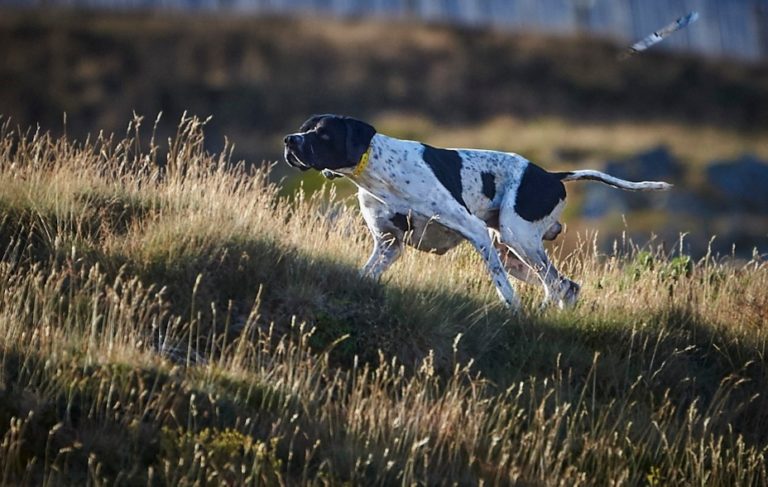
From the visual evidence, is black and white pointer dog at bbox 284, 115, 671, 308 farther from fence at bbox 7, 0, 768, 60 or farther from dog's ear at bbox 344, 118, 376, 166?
fence at bbox 7, 0, 768, 60

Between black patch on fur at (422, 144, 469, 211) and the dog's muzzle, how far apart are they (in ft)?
3.11

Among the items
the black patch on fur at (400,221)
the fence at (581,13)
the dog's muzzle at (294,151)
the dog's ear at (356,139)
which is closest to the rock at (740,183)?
the fence at (581,13)

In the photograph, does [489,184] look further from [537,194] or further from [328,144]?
[328,144]

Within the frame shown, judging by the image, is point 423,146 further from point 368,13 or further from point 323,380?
point 368,13

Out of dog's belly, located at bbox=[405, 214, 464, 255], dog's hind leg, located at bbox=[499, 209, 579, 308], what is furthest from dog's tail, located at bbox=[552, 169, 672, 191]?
dog's belly, located at bbox=[405, 214, 464, 255]

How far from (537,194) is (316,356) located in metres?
2.41

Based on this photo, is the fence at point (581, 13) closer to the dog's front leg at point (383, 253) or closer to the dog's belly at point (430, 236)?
the dog's front leg at point (383, 253)

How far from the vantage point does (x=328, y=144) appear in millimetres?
8562

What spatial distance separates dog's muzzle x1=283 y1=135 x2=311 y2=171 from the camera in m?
8.45

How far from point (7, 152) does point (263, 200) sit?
1.87m

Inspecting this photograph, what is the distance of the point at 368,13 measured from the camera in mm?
37469

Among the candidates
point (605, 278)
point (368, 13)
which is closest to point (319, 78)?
point (368, 13)

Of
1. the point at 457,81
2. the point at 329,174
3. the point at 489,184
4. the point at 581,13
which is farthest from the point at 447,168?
the point at 581,13

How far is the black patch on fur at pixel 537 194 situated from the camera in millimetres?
9336
